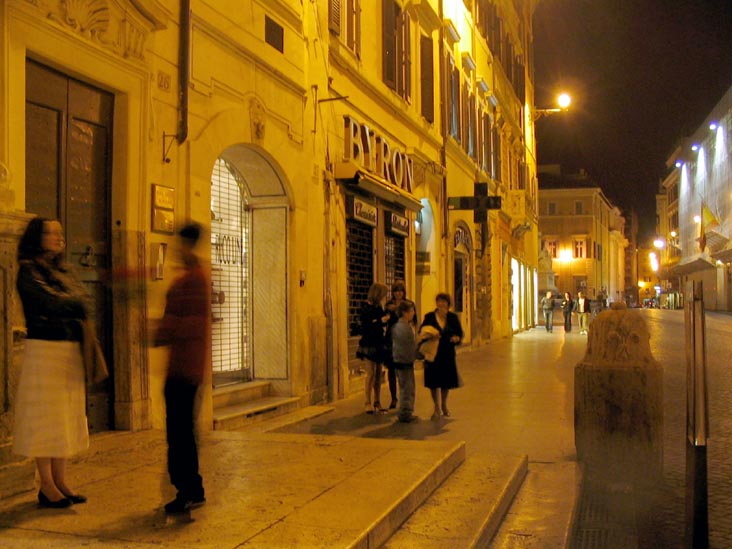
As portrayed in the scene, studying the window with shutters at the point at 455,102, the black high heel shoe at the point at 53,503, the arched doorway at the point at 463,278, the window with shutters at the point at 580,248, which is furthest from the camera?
the window with shutters at the point at 580,248

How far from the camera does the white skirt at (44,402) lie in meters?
4.44

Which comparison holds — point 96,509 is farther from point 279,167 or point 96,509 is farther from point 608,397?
point 279,167

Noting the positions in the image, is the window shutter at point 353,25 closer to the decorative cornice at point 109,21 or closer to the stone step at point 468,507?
the decorative cornice at point 109,21

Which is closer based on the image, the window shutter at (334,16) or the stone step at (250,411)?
the stone step at (250,411)

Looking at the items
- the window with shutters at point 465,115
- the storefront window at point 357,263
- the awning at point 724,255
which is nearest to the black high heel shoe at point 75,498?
the storefront window at point 357,263

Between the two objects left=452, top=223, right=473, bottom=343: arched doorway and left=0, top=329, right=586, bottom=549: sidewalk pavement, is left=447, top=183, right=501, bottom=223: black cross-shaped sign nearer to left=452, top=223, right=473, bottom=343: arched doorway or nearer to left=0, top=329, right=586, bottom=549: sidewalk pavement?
left=452, top=223, right=473, bottom=343: arched doorway

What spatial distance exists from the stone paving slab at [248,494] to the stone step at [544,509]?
61 cm

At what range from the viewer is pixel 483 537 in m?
5.04

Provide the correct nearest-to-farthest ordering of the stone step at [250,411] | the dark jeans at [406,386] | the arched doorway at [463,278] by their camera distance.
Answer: the stone step at [250,411] < the dark jeans at [406,386] < the arched doorway at [463,278]

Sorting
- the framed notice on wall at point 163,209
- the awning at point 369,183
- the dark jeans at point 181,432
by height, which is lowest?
the dark jeans at point 181,432

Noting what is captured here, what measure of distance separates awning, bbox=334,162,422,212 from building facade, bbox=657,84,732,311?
133 ft

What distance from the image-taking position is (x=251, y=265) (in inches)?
424

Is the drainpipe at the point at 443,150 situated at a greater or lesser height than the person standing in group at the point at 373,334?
greater

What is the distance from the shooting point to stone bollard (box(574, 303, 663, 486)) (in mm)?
6461
